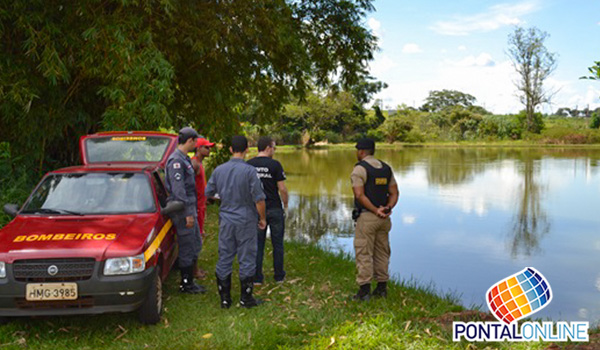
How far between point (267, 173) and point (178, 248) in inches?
59.2

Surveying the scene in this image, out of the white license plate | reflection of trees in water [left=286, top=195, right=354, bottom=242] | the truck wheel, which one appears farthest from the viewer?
reflection of trees in water [left=286, top=195, right=354, bottom=242]

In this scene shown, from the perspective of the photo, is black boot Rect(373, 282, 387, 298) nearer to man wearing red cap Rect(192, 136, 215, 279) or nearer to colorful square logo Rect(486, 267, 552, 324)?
colorful square logo Rect(486, 267, 552, 324)

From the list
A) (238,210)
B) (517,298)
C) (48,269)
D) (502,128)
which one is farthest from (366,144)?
(502,128)

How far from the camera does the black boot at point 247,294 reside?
597 centimetres

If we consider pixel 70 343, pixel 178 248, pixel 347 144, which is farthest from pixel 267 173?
pixel 347 144

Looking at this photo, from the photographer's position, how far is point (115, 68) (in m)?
8.91

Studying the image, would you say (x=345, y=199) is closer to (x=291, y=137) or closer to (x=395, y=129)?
(x=291, y=137)

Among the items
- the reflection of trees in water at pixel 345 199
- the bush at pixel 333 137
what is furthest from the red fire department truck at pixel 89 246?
the bush at pixel 333 137

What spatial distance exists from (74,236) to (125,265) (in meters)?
0.62

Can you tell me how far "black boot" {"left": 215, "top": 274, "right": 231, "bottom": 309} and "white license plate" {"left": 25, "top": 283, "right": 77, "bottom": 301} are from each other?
166 cm

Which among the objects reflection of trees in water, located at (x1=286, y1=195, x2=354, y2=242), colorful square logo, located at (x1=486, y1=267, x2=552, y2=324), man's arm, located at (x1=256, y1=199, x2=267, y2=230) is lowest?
reflection of trees in water, located at (x1=286, y1=195, x2=354, y2=242)

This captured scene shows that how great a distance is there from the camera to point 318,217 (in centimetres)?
1539

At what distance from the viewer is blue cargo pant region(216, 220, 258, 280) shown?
5.82 meters

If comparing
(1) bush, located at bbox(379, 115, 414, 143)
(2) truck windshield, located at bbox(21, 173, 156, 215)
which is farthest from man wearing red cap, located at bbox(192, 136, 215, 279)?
(1) bush, located at bbox(379, 115, 414, 143)
